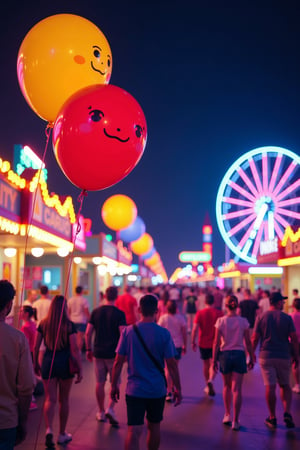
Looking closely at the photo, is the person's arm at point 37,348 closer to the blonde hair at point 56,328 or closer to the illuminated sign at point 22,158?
the blonde hair at point 56,328

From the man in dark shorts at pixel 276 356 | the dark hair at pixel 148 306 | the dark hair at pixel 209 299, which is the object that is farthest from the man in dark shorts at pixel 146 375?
the dark hair at pixel 209 299

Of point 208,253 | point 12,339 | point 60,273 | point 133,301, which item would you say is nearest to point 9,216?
point 133,301

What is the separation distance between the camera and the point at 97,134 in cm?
408

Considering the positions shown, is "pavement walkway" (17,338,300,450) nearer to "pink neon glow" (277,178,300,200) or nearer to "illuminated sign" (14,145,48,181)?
"illuminated sign" (14,145,48,181)

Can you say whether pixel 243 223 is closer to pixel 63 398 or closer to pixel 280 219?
pixel 280 219

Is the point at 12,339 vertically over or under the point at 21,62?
→ under

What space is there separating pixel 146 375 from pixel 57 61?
9.72 ft

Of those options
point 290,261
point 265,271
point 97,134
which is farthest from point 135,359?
point 265,271

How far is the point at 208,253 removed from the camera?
317 ft

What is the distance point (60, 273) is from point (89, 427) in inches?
389

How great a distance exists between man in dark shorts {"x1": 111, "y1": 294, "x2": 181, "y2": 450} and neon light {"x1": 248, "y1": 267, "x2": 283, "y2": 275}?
23122mm

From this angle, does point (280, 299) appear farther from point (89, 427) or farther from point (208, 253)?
point (208, 253)

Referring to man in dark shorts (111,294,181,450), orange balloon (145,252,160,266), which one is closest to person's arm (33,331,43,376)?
man in dark shorts (111,294,181,450)

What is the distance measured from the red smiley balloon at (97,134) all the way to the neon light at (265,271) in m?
23.4
